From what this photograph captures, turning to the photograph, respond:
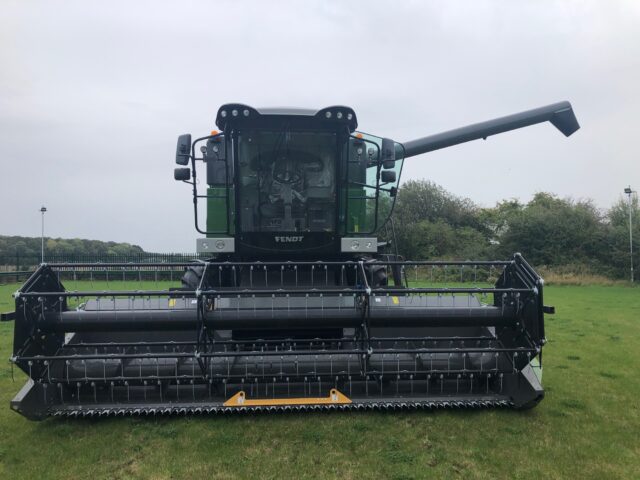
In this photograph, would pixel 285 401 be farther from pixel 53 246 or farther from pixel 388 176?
pixel 53 246

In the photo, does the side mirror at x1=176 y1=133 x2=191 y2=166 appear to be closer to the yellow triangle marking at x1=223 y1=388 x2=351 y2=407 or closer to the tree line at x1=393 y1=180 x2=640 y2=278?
the yellow triangle marking at x1=223 y1=388 x2=351 y2=407

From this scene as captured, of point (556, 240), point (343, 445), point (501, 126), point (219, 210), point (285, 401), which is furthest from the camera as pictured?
point (556, 240)

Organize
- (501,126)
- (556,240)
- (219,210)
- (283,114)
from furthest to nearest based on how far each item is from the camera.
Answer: (556,240), (501,126), (219,210), (283,114)

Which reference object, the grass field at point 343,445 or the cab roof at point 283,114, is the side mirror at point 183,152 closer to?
the cab roof at point 283,114

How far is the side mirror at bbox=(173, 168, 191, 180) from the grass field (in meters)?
2.48

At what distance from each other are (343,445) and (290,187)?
2.94 metres

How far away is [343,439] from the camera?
379 centimetres

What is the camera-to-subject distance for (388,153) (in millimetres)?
5551

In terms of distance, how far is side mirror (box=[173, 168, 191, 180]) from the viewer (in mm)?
5406

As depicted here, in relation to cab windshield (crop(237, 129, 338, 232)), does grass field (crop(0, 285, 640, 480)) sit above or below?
below

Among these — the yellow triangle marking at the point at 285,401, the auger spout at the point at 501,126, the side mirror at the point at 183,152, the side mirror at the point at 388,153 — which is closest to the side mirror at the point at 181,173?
the side mirror at the point at 183,152

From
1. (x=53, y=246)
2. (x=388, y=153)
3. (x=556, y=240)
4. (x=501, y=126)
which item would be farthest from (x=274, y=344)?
(x=53, y=246)

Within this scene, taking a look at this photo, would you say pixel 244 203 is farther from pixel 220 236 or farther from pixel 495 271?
pixel 495 271

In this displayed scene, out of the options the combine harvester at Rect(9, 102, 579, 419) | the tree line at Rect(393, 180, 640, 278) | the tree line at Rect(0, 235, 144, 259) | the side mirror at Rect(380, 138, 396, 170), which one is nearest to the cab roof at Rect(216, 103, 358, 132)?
the combine harvester at Rect(9, 102, 579, 419)
